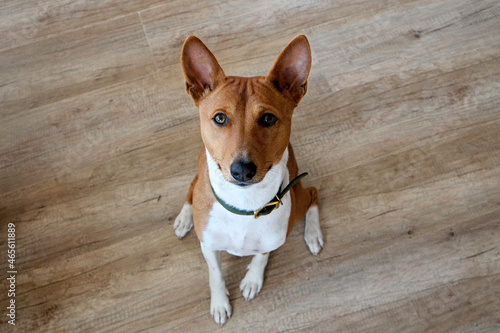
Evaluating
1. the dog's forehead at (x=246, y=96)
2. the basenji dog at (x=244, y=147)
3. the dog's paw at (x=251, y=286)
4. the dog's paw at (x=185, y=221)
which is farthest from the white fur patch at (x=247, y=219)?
the dog's paw at (x=185, y=221)

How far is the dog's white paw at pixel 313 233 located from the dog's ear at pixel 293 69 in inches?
36.6

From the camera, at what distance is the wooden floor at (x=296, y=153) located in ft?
7.75

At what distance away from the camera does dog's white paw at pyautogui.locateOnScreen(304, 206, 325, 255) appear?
245 cm

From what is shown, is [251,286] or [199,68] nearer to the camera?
[199,68]

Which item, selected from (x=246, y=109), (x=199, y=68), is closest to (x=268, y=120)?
(x=246, y=109)

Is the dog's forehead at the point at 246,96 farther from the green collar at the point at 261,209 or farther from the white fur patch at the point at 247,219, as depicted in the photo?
the green collar at the point at 261,209

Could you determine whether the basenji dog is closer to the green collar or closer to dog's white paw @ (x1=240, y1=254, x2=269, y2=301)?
the green collar

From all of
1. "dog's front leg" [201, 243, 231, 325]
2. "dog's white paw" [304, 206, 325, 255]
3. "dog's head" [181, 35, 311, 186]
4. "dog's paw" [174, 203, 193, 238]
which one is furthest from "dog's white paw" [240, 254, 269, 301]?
"dog's head" [181, 35, 311, 186]

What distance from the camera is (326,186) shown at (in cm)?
262

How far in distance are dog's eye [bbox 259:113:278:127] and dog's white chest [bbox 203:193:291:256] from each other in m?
0.41

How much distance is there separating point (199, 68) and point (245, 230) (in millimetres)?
695

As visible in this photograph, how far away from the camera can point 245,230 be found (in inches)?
73.7

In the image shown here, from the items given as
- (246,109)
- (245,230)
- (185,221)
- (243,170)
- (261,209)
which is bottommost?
(185,221)

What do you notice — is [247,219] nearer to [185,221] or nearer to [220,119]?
[220,119]
